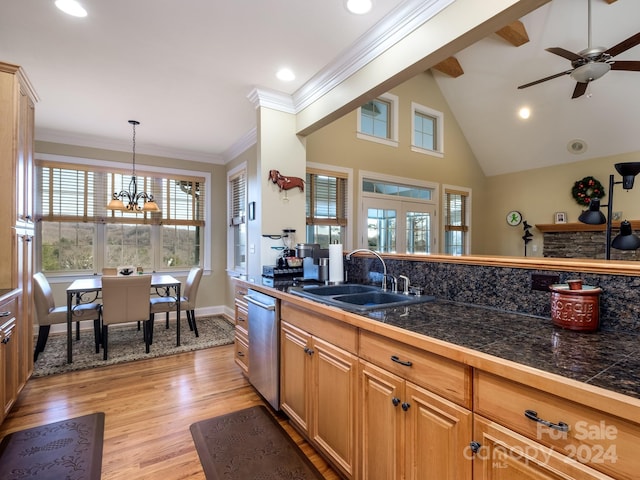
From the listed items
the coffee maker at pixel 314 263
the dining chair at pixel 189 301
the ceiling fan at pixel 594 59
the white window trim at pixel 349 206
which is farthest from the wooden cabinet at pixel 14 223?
the ceiling fan at pixel 594 59

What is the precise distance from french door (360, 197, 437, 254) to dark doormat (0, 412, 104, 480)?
3.74 m

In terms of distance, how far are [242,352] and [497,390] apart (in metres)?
2.38

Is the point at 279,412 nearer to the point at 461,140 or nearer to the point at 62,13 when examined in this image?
the point at 62,13

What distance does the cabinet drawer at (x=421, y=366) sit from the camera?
1058 mm

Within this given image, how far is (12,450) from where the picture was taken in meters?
1.97

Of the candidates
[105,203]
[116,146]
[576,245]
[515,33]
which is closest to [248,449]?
[105,203]

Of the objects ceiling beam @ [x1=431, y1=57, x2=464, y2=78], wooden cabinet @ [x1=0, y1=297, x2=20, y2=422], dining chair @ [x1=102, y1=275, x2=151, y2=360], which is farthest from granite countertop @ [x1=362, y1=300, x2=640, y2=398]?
ceiling beam @ [x1=431, y1=57, x2=464, y2=78]

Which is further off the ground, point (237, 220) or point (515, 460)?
point (237, 220)

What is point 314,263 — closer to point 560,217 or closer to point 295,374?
point 295,374

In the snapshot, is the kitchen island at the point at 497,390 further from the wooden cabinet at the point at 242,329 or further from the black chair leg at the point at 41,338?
the black chair leg at the point at 41,338

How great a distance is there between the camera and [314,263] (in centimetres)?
276

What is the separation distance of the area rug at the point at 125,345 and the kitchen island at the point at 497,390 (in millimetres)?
2796

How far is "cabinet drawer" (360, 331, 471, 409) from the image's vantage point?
106 cm

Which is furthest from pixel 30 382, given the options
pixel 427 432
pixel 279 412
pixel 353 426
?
pixel 427 432
